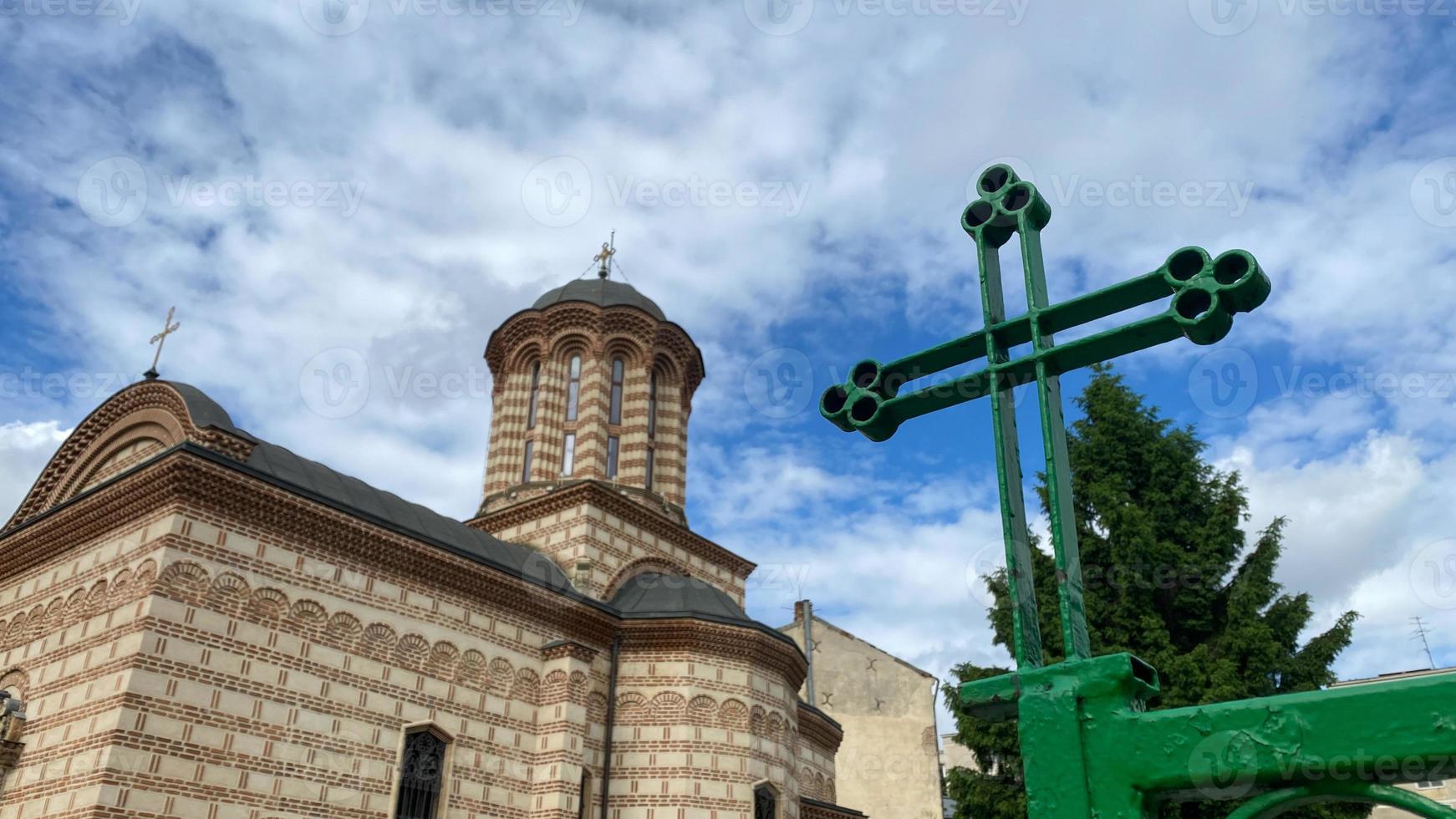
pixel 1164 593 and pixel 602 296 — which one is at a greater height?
pixel 602 296

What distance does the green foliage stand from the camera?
45.9 ft

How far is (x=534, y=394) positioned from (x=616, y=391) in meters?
1.63

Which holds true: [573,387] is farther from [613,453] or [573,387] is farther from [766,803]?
[766,803]

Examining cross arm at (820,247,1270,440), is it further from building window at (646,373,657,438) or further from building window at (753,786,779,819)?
building window at (646,373,657,438)

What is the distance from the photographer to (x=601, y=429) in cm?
1855

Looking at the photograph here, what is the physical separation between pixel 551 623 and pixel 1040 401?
12.6 m

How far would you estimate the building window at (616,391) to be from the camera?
1902 cm

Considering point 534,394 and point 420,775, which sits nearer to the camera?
point 420,775

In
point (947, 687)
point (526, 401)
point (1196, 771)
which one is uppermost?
point (526, 401)

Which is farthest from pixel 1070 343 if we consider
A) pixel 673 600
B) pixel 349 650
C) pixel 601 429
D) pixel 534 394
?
pixel 534 394

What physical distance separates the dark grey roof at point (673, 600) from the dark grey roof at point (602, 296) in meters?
5.55

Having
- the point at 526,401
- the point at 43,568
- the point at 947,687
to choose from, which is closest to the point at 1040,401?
the point at 43,568

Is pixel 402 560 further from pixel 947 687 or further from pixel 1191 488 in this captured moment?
pixel 1191 488

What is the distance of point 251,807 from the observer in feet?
34.9
